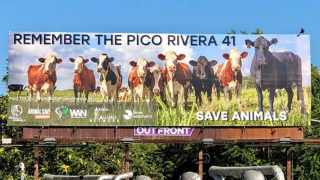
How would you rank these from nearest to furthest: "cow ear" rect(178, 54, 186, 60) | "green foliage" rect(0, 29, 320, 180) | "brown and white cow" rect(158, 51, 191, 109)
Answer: "brown and white cow" rect(158, 51, 191, 109) < "cow ear" rect(178, 54, 186, 60) < "green foliage" rect(0, 29, 320, 180)

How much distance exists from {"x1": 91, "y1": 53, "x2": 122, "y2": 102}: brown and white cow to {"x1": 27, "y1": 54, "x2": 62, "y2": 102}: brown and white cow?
174cm

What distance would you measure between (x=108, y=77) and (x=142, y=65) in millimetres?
1531

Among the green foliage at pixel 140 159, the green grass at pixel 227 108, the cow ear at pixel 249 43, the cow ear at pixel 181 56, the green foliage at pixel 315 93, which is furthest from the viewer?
the green foliage at pixel 315 93

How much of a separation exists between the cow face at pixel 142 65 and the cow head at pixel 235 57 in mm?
3243

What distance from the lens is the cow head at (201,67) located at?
34.2 m

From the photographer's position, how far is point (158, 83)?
1348 inches

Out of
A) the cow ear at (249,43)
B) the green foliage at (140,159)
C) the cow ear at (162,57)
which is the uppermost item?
the cow ear at (249,43)

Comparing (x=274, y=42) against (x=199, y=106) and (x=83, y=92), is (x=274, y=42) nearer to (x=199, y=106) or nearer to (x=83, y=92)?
(x=199, y=106)

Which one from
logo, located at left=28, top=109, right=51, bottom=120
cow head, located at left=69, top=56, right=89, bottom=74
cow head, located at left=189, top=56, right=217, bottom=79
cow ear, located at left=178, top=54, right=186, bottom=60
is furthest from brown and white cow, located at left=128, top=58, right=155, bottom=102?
logo, located at left=28, top=109, right=51, bottom=120

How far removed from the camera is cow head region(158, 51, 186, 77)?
34281mm

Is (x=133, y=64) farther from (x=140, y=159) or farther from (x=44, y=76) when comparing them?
(x=140, y=159)

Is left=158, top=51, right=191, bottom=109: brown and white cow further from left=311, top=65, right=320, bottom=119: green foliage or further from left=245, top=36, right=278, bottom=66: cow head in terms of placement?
left=311, top=65, right=320, bottom=119: green foliage

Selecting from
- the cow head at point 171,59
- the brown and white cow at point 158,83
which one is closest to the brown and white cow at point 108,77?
the brown and white cow at point 158,83

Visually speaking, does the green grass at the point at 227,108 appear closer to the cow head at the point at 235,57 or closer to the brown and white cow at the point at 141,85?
the brown and white cow at the point at 141,85
